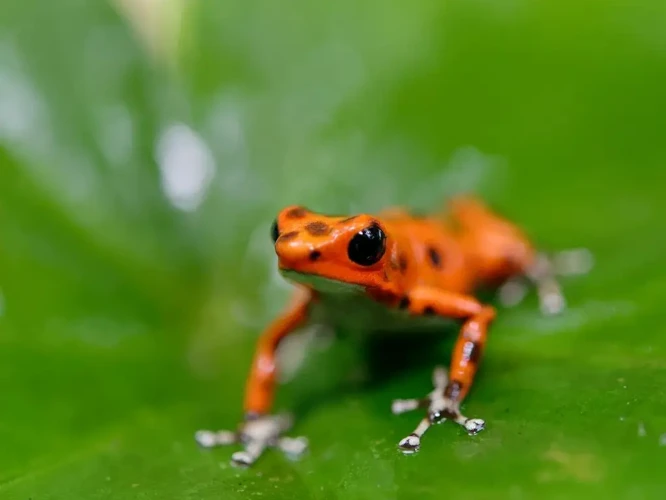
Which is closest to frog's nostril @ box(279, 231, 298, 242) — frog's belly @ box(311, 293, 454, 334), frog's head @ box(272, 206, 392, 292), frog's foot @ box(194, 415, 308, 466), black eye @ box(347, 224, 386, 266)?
frog's head @ box(272, 206, 392, 292)

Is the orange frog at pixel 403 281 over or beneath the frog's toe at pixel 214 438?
over

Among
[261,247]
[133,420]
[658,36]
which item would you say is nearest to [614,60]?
[658,36]

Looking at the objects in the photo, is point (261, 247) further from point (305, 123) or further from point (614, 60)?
point (614, 60)

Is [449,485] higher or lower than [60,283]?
lower

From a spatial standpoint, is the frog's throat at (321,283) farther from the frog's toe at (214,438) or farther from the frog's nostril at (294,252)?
the frog's toe at (214,438)

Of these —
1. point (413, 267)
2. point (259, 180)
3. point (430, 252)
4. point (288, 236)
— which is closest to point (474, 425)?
point (288, 236)

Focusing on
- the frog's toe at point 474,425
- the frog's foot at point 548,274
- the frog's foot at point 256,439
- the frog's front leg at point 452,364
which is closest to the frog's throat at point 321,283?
the frog's front leg at point 452,364
